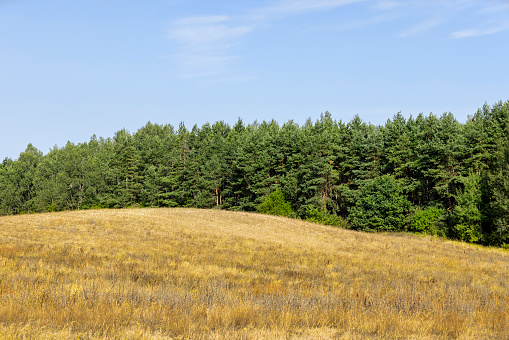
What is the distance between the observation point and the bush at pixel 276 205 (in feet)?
206

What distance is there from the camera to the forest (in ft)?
161

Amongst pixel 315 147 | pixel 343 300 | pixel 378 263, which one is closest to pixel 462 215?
pixel 315 147

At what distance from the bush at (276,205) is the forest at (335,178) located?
0.63 ft

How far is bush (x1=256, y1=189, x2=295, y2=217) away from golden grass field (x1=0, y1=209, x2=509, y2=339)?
4074 centimetres

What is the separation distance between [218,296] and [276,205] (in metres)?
54.8

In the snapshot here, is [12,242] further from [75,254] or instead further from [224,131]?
[224,131]

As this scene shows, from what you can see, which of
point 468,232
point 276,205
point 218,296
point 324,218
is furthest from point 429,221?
point 218,296

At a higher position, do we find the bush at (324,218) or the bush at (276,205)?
the bush at (276,205)

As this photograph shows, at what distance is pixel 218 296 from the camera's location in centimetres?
912

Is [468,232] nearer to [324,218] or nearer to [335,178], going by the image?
[324,218]

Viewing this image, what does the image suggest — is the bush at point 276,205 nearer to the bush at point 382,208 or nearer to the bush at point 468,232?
the bush at point 382,208

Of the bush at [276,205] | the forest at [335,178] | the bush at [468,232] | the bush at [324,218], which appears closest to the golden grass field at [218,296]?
the bush at [468,232]

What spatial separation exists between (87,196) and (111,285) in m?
96.5

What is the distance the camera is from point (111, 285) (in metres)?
9.47
